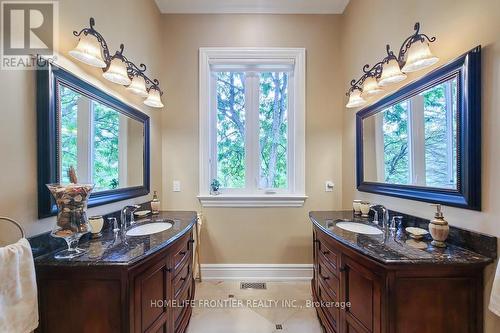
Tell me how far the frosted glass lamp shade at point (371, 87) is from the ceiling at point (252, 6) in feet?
3.94

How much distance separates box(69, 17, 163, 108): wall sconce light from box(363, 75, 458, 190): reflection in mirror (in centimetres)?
202

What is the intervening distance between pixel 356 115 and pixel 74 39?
2341 mm

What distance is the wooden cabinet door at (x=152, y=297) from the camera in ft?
3.76

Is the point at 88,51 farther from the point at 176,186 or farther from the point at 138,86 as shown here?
the point at 176,186

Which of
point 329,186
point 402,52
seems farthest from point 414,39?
point 329,186

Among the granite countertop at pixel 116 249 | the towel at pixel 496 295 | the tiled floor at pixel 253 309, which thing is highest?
the granite countertop at pixel 116 249

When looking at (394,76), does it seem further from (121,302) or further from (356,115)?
(121,302)

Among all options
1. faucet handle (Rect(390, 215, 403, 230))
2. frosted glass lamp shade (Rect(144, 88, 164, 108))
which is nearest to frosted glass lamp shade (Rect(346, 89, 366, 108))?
Result: faucet handle (Rect(390, 215, 403, 230))

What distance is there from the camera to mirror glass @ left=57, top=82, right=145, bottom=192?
1.30 m

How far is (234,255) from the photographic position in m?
2.64

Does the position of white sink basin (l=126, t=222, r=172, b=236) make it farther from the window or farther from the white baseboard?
the window

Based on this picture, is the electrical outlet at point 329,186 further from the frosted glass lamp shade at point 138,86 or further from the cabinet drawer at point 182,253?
the frosted glass lamp shade at point 138,86

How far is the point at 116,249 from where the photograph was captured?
122 cm

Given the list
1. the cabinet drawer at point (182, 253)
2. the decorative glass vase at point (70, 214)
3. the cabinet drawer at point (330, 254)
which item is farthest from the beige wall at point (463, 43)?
the decorative glass vase at point (70, 214)
